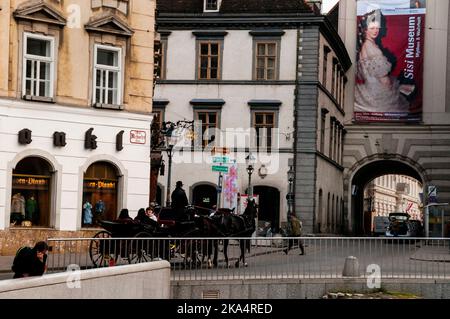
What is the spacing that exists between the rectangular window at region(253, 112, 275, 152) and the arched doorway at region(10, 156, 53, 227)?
95.1 ft

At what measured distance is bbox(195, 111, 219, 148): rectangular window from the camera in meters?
61.8

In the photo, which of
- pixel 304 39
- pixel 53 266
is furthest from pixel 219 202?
pixel 53 266

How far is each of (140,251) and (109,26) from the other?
1166 cm

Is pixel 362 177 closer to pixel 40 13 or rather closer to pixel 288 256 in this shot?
pixel 40 13

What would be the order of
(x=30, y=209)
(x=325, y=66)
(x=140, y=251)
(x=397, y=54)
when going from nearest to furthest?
(x=140, y=251) → (x=30, y=209) → (x=325, y=66) → (x=397, y=54)

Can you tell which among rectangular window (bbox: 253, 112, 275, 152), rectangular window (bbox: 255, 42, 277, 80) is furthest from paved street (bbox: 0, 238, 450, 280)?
rectangular window (bbox: 255, 42, 277, 80)

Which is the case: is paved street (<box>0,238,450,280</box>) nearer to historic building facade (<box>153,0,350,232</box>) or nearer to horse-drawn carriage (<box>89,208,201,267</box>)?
horse-drawn carriage (<box>89,208,201,267</box>)

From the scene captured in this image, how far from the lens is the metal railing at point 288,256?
2498 centimetres

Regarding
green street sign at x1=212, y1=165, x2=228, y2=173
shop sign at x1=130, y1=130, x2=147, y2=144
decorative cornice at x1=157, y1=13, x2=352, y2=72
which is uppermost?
decorative cornice at x1=157, y1=13, x2=352, y2=72

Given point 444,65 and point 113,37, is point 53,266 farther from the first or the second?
point 444,65

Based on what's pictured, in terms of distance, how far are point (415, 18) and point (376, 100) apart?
18.5ft

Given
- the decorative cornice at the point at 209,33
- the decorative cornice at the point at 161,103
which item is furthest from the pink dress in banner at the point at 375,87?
the decorative cornice at the point at 161,103

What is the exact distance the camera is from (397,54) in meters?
70.8

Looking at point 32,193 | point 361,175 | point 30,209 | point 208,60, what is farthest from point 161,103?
point 30,209
